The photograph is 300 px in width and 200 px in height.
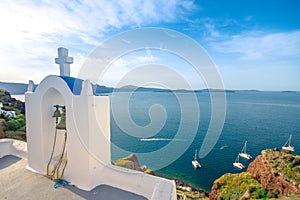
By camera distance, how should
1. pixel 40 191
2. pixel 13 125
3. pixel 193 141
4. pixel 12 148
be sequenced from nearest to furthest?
pixel 40 191 → pixel 12 148 → pixel 13 125 → pixel 193 141

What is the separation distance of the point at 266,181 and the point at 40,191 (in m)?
16.9

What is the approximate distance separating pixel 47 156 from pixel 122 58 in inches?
105

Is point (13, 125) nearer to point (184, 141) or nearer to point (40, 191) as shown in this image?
point (40, 191)

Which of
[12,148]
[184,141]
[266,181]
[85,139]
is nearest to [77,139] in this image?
[85,139]

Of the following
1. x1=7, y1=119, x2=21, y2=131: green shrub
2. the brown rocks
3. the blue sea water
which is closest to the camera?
x1=7, y1=119, x2=21, y2=131: green shrub

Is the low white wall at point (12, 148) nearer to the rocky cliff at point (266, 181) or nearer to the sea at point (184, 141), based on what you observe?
the sea at point (184, 141)

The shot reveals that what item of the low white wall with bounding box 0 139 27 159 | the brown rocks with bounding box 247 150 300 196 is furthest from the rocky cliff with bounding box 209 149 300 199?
the low white wall with bounding box 0 139 27 159

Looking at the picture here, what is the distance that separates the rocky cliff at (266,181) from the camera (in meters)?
12.6

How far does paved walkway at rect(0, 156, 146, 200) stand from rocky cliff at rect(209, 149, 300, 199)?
46.0 ft

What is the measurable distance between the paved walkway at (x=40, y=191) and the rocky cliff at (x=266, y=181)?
14.0 meters

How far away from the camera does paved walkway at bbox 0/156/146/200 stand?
9.36 feet

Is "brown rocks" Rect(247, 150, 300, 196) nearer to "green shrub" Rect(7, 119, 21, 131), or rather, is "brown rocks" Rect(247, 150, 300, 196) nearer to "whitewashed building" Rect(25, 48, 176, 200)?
"whitewashed building" Rect(25, 48, 176, 200)

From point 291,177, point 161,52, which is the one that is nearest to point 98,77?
point 161,52

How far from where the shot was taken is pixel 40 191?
2996mm
